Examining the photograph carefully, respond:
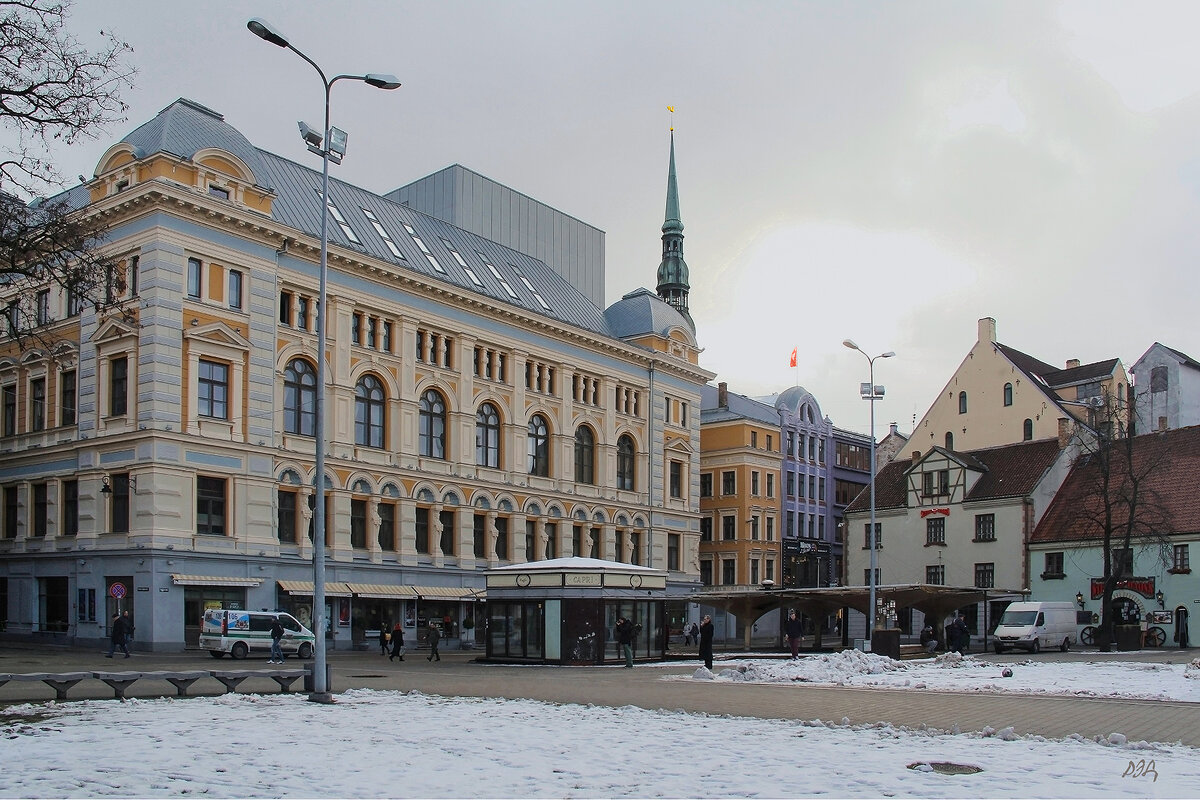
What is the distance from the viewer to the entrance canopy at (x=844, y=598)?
49625 millimetres

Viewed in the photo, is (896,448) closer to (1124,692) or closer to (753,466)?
(753,466)

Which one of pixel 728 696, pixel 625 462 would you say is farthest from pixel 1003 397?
pixel 728 696

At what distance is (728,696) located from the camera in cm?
2467

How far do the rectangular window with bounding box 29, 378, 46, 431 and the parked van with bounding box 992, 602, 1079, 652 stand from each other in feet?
133

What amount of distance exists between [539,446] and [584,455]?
4.11 m

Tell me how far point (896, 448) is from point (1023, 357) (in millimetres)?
18065

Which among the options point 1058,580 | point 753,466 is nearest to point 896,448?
point 753,466

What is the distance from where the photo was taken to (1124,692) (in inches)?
1029

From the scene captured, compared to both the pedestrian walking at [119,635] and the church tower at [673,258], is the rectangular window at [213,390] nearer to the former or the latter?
the pedestrian walking at [119,635]

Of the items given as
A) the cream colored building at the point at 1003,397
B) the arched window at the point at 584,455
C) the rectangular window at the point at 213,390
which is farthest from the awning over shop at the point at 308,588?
the cream colored building at the point at 1003,397

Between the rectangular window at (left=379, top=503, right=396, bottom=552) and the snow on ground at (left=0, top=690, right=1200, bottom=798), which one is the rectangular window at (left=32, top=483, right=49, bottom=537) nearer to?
the rectangular window at (left=379, top=503, right=396, bottom=552)

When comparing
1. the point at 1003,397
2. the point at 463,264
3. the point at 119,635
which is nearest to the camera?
the point at 119,635

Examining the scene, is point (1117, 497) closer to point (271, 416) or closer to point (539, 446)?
point (539, 446)

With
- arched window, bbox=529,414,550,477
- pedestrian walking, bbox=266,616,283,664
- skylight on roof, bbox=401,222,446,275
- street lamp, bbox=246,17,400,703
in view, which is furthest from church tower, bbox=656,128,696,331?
street lamp, bbox=246,17,400,703
